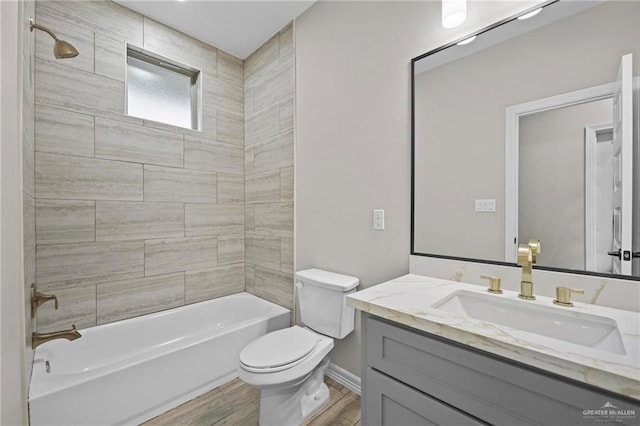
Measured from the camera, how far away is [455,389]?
83 centimetres

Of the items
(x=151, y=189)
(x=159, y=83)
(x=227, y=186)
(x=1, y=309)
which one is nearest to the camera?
(x=1, y=309)

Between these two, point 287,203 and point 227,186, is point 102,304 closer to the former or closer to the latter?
point 227,186

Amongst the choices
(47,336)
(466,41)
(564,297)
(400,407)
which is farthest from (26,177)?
(564,297)

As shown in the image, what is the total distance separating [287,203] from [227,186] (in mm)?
718

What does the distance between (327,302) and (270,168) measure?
1287 mm

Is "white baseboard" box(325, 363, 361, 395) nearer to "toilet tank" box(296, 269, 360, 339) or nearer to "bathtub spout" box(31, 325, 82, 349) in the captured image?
"toilet tank" box(296, 269, 360, 339)

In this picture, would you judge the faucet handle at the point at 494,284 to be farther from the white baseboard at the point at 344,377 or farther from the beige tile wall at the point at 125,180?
the beige tile wall at the point at 125,180

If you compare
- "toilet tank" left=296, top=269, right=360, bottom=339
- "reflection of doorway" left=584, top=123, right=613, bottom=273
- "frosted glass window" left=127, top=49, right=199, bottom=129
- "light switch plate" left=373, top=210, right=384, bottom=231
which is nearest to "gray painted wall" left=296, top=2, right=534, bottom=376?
"light switch plate" left=373, top=210, right=384, bottom=231

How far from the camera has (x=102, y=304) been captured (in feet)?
6.59

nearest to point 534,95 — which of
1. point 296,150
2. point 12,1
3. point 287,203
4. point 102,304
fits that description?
point 296,150

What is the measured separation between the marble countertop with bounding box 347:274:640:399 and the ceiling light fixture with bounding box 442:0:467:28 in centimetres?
122

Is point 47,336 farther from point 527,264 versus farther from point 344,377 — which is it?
point 527,264

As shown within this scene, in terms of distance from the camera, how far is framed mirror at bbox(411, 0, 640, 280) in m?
0.99

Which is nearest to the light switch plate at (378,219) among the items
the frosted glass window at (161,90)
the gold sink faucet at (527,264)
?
the gold sink faucet at (527,264)
